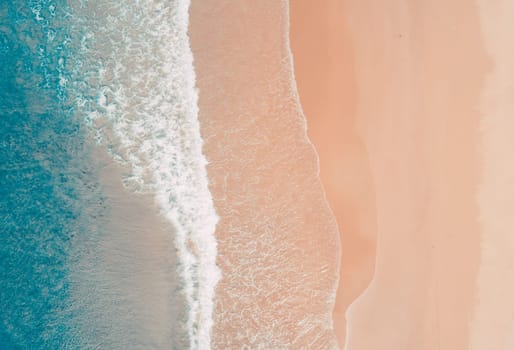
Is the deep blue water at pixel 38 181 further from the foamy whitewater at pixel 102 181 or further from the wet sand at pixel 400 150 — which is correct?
the wet sand at pixel 400 150

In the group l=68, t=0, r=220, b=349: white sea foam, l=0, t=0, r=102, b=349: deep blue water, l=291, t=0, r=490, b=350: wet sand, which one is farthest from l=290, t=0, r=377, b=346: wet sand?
l=0, t=0, r=102, b=349: deep blue water

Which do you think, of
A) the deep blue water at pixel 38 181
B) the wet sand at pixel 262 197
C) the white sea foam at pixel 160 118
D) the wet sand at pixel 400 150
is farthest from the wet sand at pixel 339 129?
the deep blue water at pixel 38 181

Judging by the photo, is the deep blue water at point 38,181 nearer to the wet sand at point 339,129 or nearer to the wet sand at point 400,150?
the wet sand at point 339,129

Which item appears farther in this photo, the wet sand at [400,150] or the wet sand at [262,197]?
the wet sand at [400,150]

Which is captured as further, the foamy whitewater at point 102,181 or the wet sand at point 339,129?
the wet sand at point 339,129

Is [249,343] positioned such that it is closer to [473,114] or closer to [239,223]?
[239,223]

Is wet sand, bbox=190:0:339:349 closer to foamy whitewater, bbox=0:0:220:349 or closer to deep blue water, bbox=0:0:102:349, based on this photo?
foamy whitewater, bbox=0:0:220:349

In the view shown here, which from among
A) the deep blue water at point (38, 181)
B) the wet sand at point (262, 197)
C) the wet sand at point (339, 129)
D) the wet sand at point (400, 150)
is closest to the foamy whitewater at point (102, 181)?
the deep blue water at point (38, 181)
